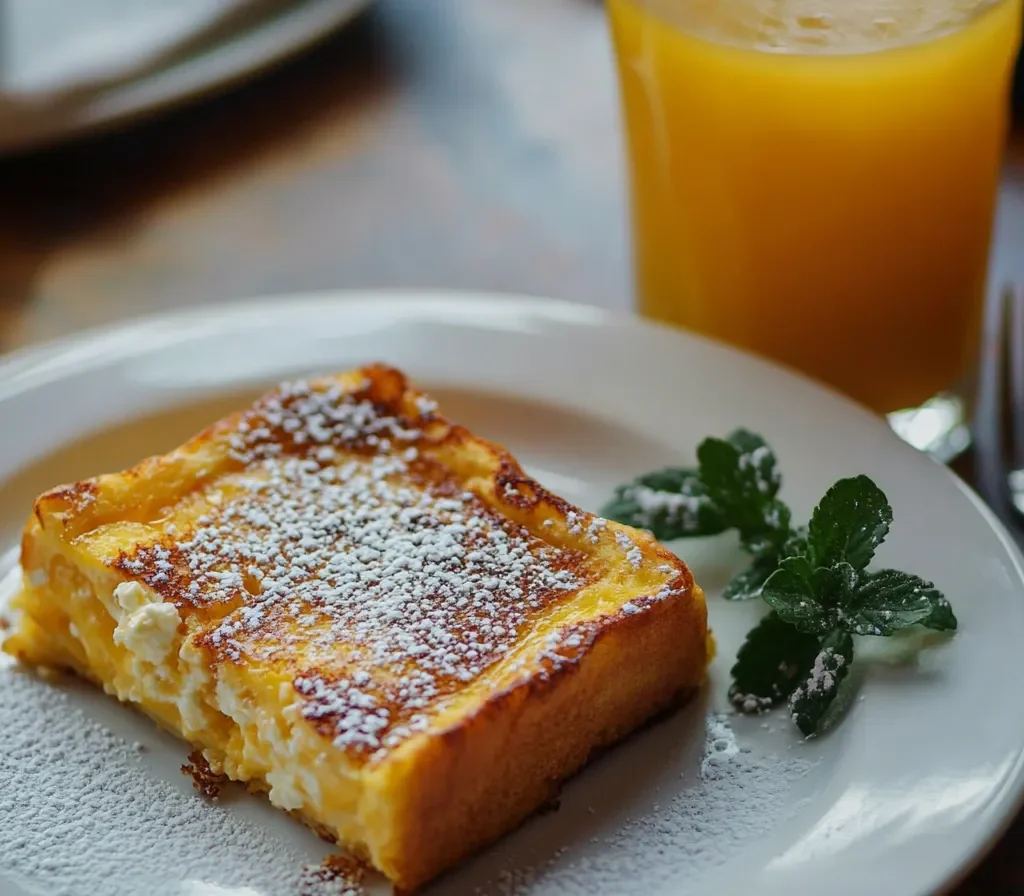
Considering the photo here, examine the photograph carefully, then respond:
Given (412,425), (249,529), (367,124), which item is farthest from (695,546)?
(367,124)

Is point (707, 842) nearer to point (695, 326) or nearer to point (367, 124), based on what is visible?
point (695, 326)

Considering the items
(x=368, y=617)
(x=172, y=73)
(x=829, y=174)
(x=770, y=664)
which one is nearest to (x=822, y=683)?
(x=770, y=664)

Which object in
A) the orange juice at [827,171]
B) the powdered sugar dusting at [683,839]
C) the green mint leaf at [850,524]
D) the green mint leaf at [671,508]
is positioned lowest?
the powdered sugar dusting at [683,839]

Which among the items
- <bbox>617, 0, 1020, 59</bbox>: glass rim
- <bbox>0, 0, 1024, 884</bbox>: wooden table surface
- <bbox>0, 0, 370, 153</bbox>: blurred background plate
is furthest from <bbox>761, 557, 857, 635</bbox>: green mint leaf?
<bbox>0, 0, 370, 153</bbox>: blurred background plate

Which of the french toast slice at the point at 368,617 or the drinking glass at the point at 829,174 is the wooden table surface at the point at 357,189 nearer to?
the drinking glass at the point at 829,174

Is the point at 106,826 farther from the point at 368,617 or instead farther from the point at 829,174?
the point at 829,174

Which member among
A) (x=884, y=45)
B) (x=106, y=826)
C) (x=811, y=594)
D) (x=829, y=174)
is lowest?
(x=106, y=826)

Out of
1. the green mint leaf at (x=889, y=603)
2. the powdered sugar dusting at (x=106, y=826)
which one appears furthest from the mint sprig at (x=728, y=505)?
the powdered sugar dusting at (x=106, y=826)
